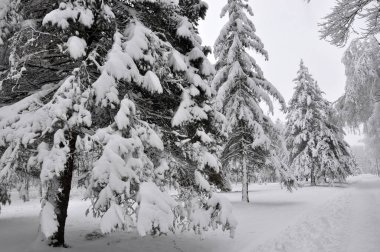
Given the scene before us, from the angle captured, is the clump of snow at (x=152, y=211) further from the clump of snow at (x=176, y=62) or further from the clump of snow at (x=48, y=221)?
the clump of snow at (x=176, y=62)

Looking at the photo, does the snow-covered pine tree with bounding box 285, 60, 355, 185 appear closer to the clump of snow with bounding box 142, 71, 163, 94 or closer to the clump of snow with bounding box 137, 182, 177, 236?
the clump of snow with bounding box 142, 71, 163, 94

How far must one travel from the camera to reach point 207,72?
313 inches

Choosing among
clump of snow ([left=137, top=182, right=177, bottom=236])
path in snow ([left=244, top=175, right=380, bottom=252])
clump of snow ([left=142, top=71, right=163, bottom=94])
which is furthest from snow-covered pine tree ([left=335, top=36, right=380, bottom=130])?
clump of snow ([left=137, top=182, right=177, bottom=236])

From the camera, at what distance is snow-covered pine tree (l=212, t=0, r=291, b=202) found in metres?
16.3

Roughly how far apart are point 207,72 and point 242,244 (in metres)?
4.49

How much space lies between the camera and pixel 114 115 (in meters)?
6.35

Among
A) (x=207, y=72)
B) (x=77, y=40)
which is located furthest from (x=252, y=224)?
(x=77, y=40)

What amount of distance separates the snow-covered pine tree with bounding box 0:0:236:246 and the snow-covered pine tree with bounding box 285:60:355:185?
24.0 meters

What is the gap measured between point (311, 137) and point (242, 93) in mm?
16150

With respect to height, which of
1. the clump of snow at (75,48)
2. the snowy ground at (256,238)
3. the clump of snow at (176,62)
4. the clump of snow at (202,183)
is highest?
the clump of snow at (176,62)

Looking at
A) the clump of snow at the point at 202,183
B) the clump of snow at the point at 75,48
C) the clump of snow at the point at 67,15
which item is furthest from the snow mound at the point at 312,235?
the clump of snow at the point at 67,15

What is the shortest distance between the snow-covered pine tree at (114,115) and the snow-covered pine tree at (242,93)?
27.3 feet

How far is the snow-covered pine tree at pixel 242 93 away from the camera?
16.3 meters

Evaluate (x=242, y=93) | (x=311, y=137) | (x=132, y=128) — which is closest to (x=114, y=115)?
(x=132, y=128)
